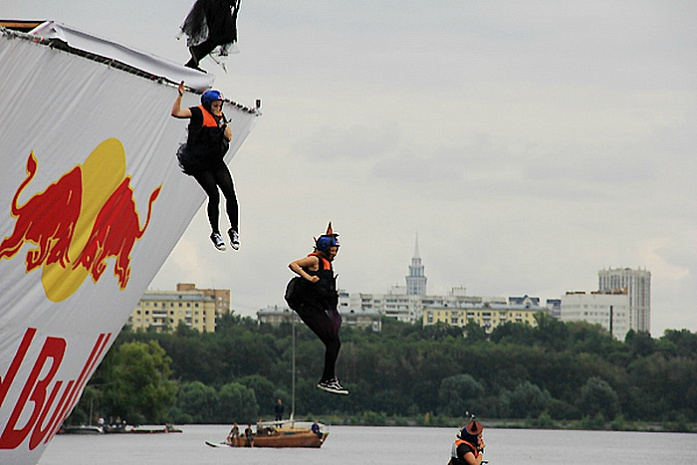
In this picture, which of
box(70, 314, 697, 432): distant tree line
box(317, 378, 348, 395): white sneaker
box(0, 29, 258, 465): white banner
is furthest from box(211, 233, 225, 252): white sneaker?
box(70, 314, 697, 432): distant tree line

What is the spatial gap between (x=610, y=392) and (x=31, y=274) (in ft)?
343

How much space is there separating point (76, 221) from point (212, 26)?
3306 millimetres

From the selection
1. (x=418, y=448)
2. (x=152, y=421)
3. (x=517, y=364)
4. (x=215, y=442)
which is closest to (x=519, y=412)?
(x=517, y=364)

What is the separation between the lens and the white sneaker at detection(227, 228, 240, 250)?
12922mm

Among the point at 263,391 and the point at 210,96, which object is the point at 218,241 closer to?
the point at 210,96

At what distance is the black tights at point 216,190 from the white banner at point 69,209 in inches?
140

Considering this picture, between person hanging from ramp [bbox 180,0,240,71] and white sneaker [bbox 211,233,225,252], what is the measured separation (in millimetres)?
3515

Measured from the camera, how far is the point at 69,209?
17516mm

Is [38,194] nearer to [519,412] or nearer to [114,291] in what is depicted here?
[114,291]

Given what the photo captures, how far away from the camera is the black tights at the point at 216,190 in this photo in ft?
42.8

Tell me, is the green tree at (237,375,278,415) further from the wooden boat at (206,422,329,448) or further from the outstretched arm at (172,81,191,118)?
the outstretched arm at (172,81,191,118)

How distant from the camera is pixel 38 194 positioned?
1709 cm

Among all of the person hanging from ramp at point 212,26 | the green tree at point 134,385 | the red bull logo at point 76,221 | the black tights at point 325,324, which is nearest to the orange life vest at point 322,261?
the black tights at point 325,324

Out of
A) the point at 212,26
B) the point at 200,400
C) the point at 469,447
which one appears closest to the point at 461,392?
the point at 200,400
